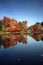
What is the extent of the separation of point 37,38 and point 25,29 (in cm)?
15

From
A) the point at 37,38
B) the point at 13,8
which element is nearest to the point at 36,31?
the point at 37,38

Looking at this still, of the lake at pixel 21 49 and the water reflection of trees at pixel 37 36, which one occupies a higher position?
the water reflection of trees at pixel 37 36

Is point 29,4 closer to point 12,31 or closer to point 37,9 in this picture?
point 37,9

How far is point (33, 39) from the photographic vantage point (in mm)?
1312

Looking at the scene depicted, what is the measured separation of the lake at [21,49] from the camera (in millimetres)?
1263

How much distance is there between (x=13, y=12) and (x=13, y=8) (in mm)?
38

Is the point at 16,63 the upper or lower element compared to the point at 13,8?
lower

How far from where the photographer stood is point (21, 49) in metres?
1.30

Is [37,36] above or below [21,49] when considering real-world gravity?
above

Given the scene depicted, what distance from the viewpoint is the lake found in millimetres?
1263

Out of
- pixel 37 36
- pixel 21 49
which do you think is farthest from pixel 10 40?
pixel 37 36

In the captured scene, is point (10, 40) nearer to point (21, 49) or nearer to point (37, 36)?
point (21, 49)

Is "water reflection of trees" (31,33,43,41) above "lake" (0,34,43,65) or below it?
above

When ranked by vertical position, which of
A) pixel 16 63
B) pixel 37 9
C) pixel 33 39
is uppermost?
pixel 37 9
